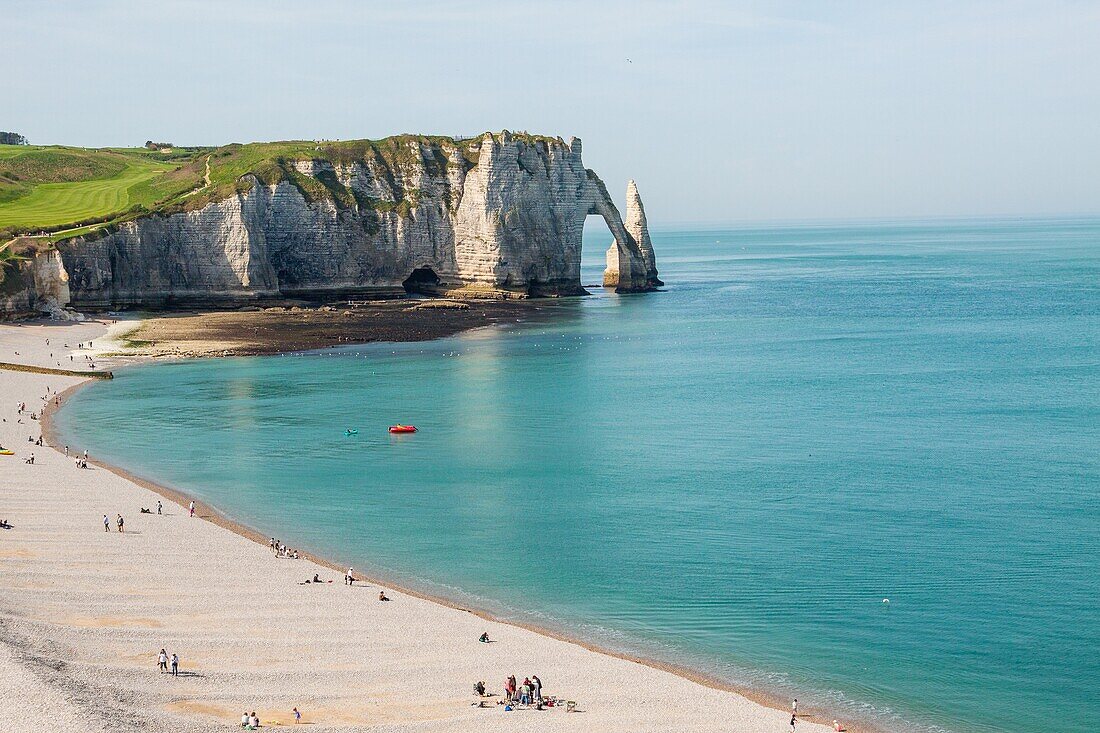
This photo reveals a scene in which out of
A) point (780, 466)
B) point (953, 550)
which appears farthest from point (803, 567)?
point (780, 466)

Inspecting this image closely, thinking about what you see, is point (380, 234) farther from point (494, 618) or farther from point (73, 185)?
point (494, 618)

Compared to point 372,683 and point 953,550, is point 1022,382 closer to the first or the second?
point 953,550

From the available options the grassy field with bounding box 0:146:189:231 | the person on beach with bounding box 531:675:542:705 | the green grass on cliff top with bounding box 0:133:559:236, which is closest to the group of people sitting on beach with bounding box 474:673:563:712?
the person on beach with bounding box 531:675:542:705

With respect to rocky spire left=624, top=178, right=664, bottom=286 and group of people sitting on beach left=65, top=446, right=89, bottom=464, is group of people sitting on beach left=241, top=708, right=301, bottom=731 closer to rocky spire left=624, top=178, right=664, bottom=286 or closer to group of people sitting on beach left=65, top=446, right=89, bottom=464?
group of people sitting on beach left=65, top=446, right=89, bottom=464

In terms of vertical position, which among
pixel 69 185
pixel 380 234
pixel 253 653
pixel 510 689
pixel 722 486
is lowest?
pixel 510 689

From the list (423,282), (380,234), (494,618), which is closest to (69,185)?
(380,234)

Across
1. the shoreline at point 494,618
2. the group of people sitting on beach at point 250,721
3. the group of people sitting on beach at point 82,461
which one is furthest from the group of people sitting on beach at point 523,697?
the group of people sitting on beach at point 82,461
